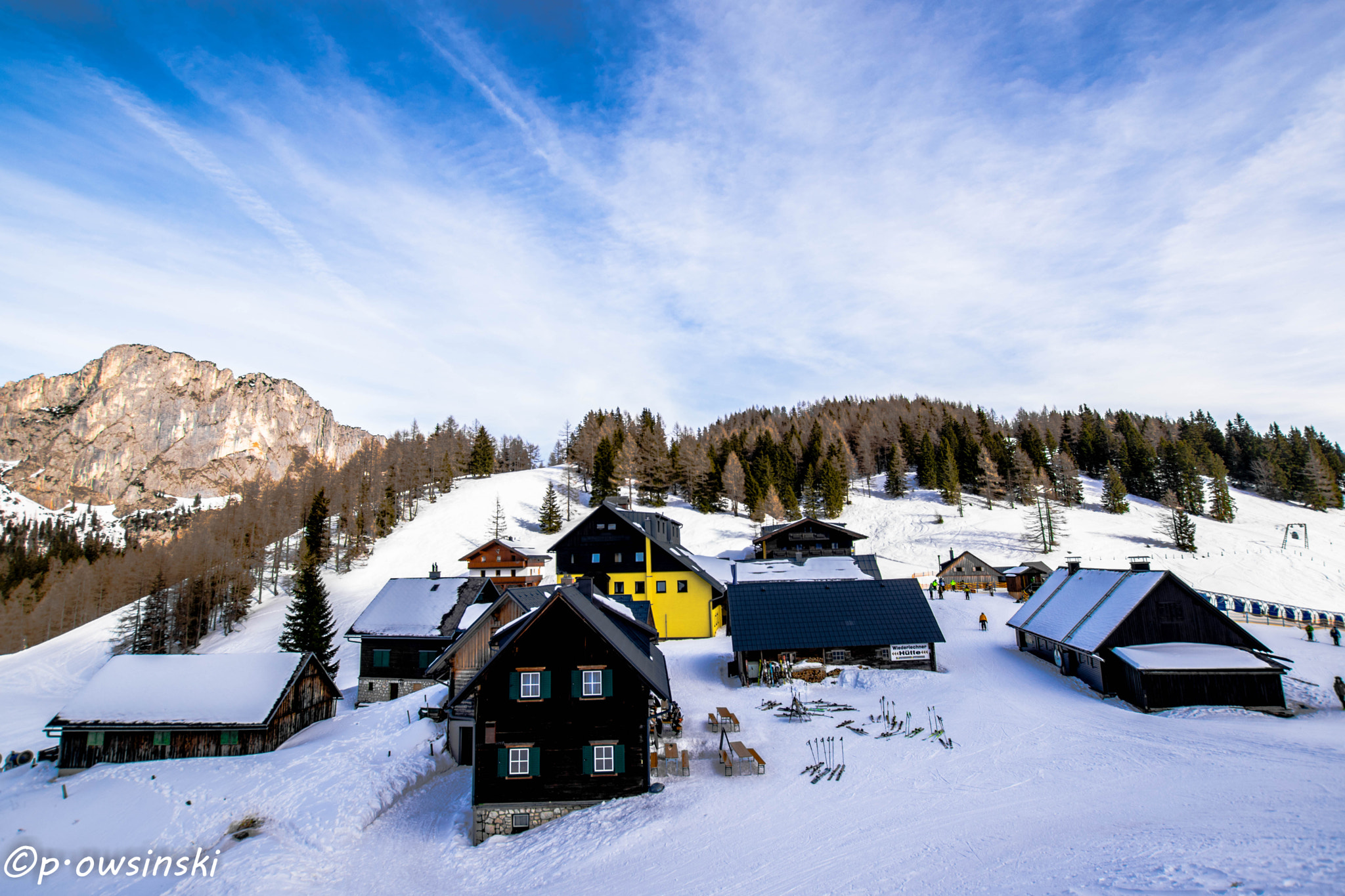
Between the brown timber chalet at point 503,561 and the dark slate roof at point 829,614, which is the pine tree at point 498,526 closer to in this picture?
the brown timber chalet at point 503,561

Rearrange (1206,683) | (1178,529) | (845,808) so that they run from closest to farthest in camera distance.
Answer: (845,808), (1206,683), (1178,529)

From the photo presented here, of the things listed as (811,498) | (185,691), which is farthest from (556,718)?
(811,498)

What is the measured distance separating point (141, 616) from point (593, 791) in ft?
233

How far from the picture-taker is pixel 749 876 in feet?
47.3

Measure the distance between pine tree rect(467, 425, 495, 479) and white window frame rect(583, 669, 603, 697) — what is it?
10425 cm

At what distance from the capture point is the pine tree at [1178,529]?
76125mm

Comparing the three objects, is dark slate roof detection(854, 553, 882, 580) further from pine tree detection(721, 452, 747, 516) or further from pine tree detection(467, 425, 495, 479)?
pine tree detection(467, 425, 495, 479)

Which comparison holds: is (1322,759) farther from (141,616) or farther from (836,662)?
(141,616)

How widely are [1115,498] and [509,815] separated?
10372cm

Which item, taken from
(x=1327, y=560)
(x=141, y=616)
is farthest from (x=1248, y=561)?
(x=141, y=616)

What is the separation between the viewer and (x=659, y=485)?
100 meters

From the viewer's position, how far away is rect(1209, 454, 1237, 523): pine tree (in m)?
88.9

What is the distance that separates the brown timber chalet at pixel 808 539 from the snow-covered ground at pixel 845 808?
3061 cm

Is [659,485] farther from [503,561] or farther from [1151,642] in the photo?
[1151,642]
